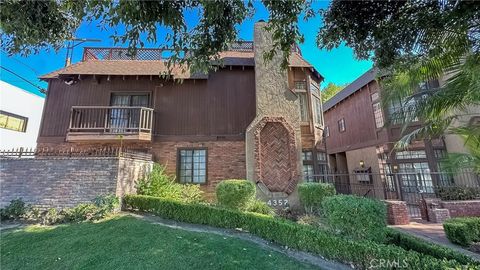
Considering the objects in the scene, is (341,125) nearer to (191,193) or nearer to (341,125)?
(341,125)

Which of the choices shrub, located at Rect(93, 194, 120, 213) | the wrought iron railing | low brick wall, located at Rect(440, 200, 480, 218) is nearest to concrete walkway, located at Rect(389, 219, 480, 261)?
low brick wall, located at Rect(440, 200, 480, 218)

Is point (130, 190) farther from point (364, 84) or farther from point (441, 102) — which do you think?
point (364, 84)

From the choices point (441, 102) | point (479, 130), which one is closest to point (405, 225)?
point (479, 130)

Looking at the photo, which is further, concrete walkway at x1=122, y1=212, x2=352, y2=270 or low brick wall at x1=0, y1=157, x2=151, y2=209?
low brick wall at x1=0, y1=157, x2=151, y2=209

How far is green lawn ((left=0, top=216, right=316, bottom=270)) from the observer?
434 centimetres

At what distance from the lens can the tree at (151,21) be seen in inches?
140

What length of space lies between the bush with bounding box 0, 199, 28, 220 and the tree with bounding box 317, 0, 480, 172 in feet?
35.5

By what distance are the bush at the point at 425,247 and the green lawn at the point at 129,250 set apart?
2.11 meters

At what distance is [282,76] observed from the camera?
11.2 m

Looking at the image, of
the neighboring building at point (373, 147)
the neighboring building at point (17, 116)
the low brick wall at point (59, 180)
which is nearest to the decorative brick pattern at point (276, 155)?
the neighboring building at point (373, 147)

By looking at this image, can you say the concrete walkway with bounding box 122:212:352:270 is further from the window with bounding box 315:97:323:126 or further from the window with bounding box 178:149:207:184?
the window with bounding box 315:97:323:126

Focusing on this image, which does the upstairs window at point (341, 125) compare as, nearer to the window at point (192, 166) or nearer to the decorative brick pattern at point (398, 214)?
the decorative brick pattern at point (398, 214)

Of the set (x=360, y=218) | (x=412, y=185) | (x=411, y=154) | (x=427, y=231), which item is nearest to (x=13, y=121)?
(x=360, y=218)

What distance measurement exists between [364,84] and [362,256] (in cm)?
1300
